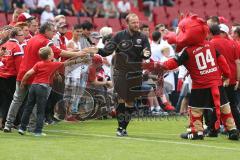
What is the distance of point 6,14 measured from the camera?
68.8 ft

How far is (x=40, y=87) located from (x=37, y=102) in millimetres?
241

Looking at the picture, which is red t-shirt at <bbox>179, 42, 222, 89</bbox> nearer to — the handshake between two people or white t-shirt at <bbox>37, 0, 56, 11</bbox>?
the handshake between two people

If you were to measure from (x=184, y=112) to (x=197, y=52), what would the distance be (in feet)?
18.8

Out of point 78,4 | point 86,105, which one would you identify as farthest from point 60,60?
point 78,4

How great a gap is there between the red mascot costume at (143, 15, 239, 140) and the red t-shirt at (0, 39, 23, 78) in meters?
2.72

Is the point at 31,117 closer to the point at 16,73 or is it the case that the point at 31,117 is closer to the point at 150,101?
the point at 16,73

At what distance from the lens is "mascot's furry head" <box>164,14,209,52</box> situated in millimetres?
11602

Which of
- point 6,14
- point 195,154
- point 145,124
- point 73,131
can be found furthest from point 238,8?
point 195,154

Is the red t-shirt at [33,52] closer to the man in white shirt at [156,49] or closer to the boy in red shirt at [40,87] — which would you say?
the boy in red shirt at [40,87]

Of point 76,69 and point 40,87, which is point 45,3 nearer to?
point 76,69

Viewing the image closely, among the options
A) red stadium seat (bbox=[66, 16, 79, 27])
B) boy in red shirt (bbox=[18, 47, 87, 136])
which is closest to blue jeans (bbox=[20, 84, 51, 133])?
boy in red shirt (bbox=[18, 47, 87, 136])

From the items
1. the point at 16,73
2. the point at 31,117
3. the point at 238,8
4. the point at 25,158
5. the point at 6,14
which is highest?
the point at 238,8

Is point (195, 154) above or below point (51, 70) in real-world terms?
below

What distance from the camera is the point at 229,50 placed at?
12477 mm
